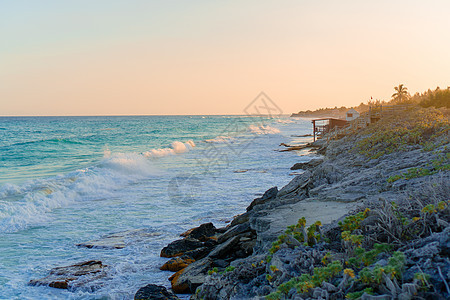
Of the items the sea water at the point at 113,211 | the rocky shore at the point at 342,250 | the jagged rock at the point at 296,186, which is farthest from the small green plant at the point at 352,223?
the jagged rock at the point at 296,186

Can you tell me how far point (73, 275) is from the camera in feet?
24.8

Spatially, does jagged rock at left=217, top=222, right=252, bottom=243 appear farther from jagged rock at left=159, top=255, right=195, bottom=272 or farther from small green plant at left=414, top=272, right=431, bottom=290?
small green plant at left=414, top=272, right=431, bottom=290

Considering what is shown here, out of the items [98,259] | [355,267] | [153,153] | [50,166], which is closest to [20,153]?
[50,166]

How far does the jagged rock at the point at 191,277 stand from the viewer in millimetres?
6512

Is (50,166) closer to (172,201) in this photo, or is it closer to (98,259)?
(172,201)

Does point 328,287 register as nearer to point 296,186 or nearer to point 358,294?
point 358,294

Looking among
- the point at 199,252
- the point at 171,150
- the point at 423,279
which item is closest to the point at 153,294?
the point at 199,252

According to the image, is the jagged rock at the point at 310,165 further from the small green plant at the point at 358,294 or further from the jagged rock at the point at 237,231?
the small green plant at the point at 358,294

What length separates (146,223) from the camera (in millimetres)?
11406

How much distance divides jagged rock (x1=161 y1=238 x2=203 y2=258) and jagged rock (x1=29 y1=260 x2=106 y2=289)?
1.43 meters

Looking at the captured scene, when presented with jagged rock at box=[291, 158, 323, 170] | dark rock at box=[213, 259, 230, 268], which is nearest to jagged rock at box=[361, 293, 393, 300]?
dark rock at box=[213, 259, 230, 268]

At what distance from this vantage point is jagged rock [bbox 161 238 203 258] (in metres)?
8.58

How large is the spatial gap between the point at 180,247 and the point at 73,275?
2.41 m

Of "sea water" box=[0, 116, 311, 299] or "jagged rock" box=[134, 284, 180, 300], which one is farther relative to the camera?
"sea water" box=[0, 116, 311, 299]
